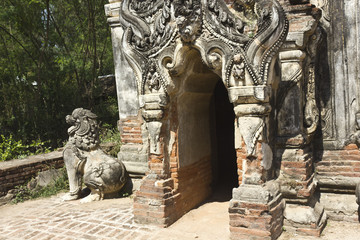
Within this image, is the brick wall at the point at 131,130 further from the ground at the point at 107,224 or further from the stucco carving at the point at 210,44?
the stucco carving at the point at 210,44

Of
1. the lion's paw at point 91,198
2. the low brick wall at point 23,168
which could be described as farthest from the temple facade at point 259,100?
the low brick wall at point 23,168

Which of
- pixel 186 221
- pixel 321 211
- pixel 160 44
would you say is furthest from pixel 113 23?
pixel 321 211

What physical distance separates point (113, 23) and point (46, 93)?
321 inches

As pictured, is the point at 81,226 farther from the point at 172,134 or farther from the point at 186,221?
the point at 172,134

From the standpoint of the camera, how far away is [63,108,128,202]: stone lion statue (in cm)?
678

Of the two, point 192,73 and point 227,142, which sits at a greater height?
point 192,73

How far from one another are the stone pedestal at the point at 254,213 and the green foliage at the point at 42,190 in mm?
4835

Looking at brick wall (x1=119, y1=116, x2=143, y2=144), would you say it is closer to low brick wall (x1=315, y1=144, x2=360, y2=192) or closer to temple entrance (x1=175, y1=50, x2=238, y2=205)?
temple entrance (x1=175, y1=50, x2=238, y2=205)

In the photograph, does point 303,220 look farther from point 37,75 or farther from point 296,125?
point 37,75

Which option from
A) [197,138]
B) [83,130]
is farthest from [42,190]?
[197,138]

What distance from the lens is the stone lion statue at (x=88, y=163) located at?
22.2 feet

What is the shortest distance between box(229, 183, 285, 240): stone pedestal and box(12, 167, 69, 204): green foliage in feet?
15.9

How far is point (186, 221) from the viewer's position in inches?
216

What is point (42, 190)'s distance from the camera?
25.2 ft
